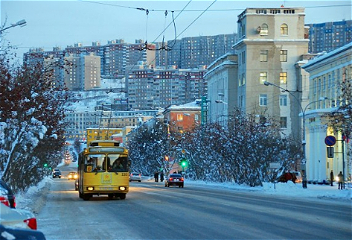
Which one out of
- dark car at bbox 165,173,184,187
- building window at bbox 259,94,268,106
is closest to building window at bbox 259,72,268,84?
building window at bbox 259,94,268,106

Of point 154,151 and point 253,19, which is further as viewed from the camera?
point 154,151

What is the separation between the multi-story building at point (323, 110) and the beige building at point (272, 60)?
19.5 m

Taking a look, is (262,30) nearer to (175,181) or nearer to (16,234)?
(175,181)

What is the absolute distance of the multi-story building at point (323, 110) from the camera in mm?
68250

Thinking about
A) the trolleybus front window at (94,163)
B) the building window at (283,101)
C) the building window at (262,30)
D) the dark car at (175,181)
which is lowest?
the dark car at (175,181)

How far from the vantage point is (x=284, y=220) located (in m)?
21.8

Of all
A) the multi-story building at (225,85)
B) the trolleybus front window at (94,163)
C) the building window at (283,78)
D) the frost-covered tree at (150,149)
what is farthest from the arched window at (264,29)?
the trolleybus front window at (94,163)

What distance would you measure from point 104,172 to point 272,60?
66.2m

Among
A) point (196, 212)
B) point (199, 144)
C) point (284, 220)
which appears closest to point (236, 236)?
point (284, 220)

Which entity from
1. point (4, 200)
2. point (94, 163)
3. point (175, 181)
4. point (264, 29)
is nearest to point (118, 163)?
point (94, 163)

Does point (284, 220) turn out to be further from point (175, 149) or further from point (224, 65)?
point (224, 65)

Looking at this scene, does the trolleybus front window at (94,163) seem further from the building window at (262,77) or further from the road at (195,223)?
the building window at (262,77)

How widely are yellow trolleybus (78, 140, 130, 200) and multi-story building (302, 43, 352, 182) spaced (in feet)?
107

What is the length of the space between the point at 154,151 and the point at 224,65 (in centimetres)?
1661
